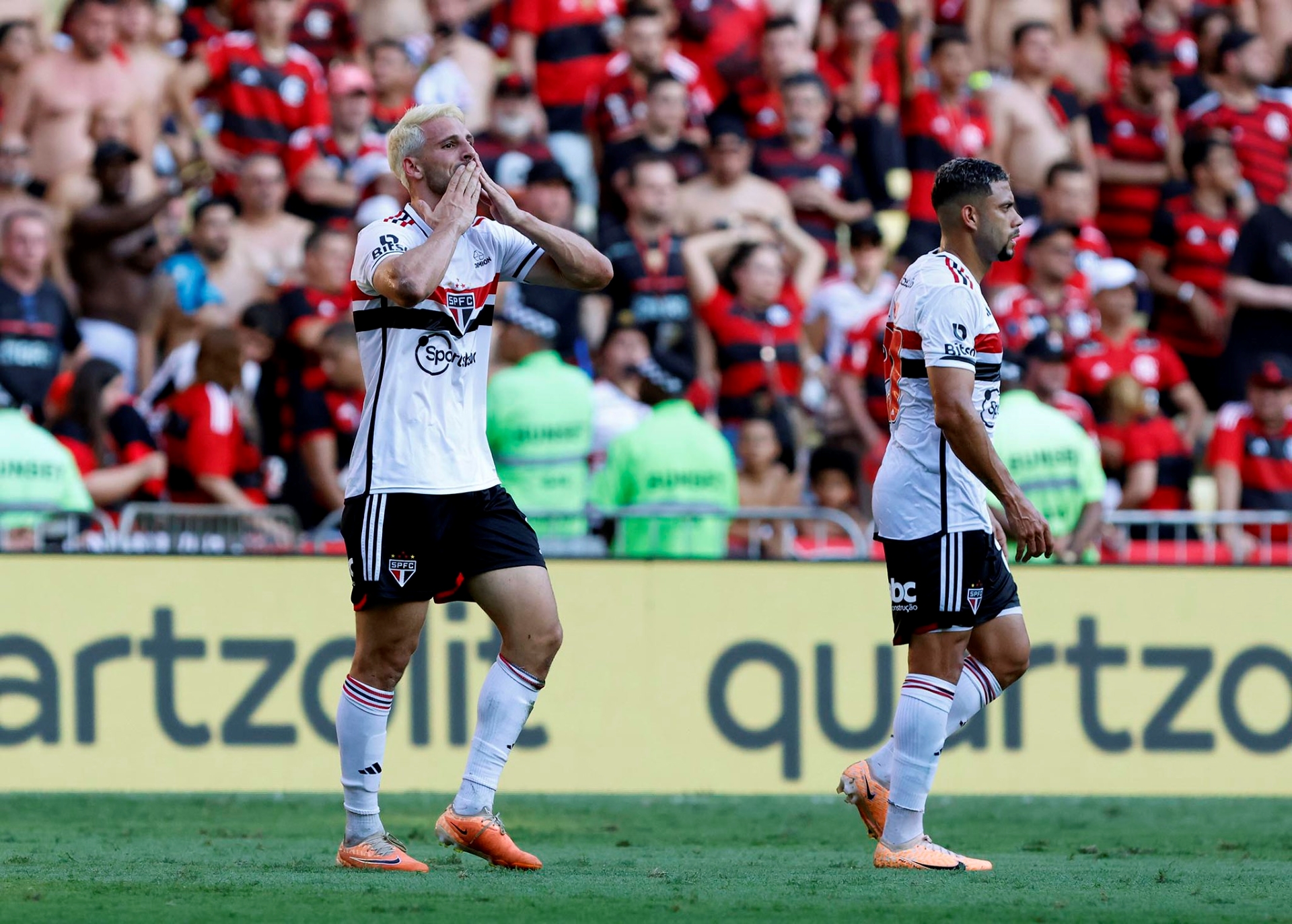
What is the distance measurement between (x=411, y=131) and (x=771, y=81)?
357 inches

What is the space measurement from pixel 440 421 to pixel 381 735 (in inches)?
45.6

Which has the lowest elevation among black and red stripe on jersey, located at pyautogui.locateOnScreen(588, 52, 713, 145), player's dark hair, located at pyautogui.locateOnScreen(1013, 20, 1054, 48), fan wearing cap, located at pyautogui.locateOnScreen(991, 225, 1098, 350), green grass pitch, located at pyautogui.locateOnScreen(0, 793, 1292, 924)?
green grass pitch, located at pyautogui.locateOnScreen(0, 793, 1292, 924)

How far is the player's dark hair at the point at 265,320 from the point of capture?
13008mm

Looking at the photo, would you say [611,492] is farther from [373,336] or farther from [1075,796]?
[373,336]

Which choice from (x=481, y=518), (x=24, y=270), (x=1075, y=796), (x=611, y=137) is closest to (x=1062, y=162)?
(x=611, y=137)

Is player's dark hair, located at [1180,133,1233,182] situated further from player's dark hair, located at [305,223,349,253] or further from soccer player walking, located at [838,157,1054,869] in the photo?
soccer player walking, located at [838,157,1054,869]

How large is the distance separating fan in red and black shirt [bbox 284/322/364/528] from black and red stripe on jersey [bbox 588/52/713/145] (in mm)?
3518

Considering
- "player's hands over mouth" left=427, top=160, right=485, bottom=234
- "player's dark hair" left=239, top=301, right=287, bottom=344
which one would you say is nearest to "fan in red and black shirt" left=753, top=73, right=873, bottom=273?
"player's dark hair" left=239, top=301, right=287, bottom=344

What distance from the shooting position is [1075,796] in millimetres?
11211

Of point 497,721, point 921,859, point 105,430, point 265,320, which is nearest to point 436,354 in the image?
point 497,721

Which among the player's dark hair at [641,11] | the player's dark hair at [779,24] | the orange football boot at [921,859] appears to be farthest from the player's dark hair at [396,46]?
the orange football boot at [921,859]

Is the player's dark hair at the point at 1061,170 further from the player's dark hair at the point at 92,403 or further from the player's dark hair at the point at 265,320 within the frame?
the player's dark hair at the point at 92,403

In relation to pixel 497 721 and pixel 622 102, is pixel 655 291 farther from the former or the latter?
A: pixel 497 721

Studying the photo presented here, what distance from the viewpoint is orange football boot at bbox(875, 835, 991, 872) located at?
7.12m
